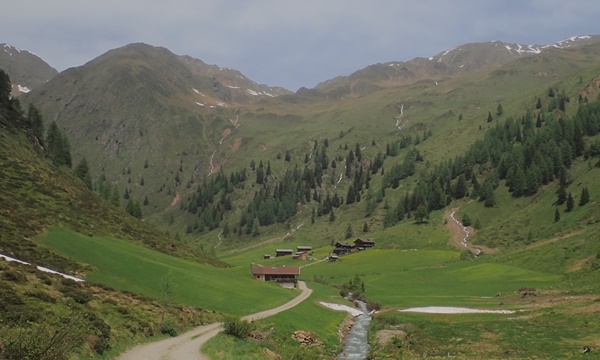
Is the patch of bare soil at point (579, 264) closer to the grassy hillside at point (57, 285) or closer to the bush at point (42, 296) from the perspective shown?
the grassy hillside at point (57, 285)

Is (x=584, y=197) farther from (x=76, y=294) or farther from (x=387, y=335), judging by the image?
(x=76, y=294)

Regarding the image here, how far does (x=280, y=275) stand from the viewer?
108 m

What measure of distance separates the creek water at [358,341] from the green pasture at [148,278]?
44.0 feet

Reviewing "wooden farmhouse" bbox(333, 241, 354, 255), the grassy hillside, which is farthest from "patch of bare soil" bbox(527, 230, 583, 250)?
the grassy hillside

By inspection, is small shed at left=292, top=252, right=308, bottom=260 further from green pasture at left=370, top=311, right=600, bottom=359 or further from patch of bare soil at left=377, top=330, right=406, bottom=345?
patch of bare soil at left=377, top=330, right=406, bottom=345

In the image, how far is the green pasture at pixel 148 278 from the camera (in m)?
60.4

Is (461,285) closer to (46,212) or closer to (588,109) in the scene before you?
(46,212)

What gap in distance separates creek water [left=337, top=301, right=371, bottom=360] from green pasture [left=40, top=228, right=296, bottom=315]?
44.0 ft

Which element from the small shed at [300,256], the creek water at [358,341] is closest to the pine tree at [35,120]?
the small shed at [300,256]

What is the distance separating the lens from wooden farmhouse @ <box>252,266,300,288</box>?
107 metres

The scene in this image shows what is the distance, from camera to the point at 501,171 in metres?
187

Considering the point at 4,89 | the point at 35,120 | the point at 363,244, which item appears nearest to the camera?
the point at 4,89

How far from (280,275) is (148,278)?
46.9 m

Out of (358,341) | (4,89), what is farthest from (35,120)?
(358,341)
